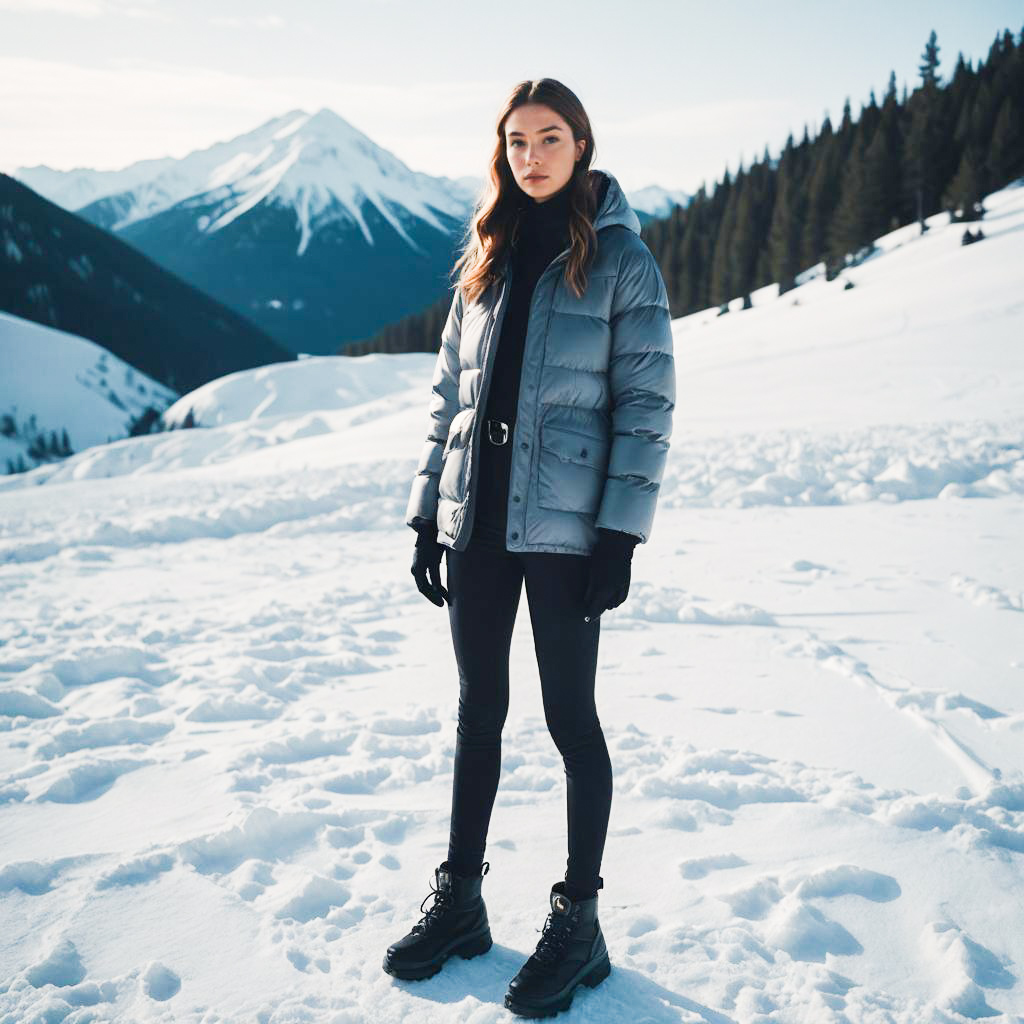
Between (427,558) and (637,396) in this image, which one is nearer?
(637,396)

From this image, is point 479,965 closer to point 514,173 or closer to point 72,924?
point 72,924

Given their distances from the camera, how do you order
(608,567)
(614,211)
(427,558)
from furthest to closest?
(427,558), (614,211), (608,567)

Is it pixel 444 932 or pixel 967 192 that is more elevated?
pixel 967 192

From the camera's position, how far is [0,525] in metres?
10.6

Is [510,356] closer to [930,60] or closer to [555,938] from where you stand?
[555,938]

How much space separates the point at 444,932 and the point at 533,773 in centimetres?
115

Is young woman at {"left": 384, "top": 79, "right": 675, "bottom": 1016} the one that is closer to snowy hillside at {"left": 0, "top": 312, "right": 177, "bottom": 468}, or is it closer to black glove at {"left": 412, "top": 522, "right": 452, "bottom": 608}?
black glove at {"left": 412, "top": 522, "right": 452, "bottom": 608}

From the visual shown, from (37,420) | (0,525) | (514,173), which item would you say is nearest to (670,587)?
(514,173)

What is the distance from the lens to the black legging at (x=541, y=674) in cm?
221

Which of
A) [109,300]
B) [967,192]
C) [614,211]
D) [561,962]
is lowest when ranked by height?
[561,962]

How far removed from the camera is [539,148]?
7.19 ft

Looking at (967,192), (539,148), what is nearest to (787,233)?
(967,192)

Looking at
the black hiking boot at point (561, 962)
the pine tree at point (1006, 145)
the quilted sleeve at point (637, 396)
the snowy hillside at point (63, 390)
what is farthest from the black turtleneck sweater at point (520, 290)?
the snowy hillside at point (63, 390)

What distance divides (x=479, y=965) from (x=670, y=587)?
13.5 ft
